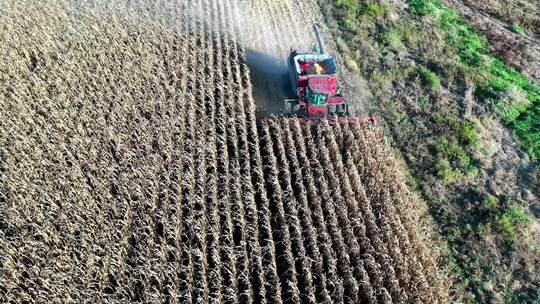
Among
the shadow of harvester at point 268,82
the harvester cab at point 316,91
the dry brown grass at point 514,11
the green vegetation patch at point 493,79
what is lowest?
the dry brown grass at point 514,11

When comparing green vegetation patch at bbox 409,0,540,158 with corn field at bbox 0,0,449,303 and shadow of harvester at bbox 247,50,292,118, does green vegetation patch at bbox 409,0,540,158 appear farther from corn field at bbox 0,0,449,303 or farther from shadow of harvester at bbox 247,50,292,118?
shadow of harvester at bbox 247,50,292,118

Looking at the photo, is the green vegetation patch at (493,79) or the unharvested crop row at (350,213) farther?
the green vegetation patch at (493,79)

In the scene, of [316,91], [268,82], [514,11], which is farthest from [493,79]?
[268,82]

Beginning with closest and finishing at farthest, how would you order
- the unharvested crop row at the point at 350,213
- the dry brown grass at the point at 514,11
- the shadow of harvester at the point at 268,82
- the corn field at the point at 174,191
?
the corn field at the point at 174,191 < the unharvested crop row at the point at 350,213 < the shadow of harvester at the point at 268,82 < the dry brown grass at the point at 514,11

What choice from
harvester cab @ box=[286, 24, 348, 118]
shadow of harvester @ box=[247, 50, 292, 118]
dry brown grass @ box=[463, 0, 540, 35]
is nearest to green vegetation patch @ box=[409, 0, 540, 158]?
dry brown grass @ box=[463, 0, 540, 35]

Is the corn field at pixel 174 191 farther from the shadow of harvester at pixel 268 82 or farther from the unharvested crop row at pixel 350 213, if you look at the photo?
the shadow of harvester at pixel 268 82

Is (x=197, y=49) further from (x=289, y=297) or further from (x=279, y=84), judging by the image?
(x=289, y=297)

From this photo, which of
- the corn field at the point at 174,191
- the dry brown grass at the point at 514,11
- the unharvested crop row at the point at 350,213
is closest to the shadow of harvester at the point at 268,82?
the corn field at the point at 174,191

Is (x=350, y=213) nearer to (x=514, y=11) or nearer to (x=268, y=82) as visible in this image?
(x=268, y=82)
